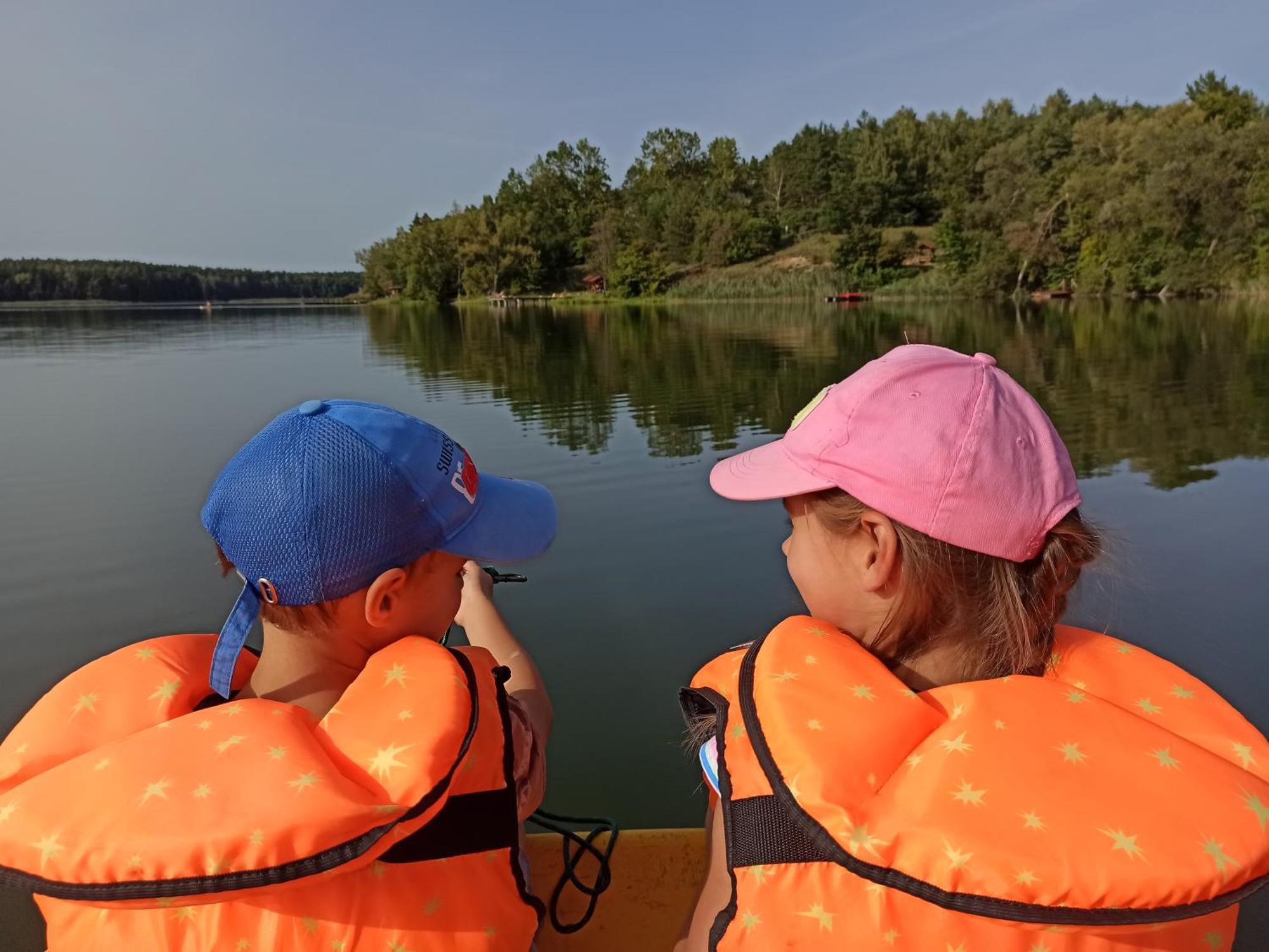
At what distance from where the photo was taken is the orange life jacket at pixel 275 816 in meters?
0.95

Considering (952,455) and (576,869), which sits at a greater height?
(952,455)

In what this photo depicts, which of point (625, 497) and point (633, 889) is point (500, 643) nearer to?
point (633, 889)

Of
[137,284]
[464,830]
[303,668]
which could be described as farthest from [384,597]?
[137,284]

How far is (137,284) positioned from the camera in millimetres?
88625

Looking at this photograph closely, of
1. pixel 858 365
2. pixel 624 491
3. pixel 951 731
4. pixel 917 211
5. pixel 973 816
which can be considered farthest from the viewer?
pixel 917 211

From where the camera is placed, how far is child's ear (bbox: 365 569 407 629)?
1.24 meters

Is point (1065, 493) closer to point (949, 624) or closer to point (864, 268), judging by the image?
point (949, 624)

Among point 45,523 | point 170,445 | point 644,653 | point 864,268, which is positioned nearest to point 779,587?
point 644,653

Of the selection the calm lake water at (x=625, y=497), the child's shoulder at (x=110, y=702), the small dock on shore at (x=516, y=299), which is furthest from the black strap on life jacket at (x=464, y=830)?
the small dock on shore at (x=516, y=299)

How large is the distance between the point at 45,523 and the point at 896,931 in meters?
6.52

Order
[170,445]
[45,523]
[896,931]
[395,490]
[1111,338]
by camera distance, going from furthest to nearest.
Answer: [1111,338] → [170,445] → [45,523] → [395,490] → [896,931]

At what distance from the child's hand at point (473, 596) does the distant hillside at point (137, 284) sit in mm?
96632

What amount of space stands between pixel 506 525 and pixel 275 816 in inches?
22.9

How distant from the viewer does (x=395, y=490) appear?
123cm
